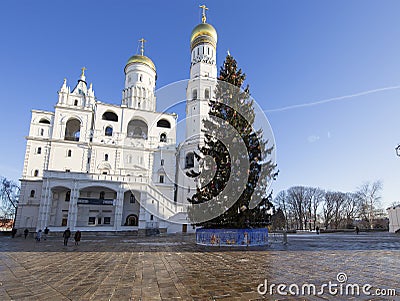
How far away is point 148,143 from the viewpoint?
38438mm

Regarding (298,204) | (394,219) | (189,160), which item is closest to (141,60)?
(189,160)

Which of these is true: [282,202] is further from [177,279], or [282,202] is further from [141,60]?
[177,279]

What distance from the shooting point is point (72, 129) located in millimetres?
41125

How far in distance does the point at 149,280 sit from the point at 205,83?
3621cm

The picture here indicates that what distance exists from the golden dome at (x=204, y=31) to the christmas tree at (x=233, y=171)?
29.4 meters

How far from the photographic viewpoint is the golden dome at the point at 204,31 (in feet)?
134

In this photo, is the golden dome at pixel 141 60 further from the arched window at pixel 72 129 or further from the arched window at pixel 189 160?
the arched window at pixel 189 160

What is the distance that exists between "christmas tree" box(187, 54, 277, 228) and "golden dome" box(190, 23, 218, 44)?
29.4 m

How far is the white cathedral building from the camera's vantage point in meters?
30.0

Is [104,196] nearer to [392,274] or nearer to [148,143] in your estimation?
[148,143]

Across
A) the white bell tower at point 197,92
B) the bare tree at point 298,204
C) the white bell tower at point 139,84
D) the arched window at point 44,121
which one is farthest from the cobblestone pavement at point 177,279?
the bare tree at point 298,204

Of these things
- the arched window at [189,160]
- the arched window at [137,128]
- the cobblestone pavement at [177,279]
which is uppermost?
the arched window at [137,128]

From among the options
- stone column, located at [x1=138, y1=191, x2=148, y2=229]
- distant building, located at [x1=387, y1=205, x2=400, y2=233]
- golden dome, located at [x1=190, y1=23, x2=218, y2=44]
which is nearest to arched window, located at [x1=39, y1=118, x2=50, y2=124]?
stone column, located at [x1=138, y1=191, x2=148, y2=229]

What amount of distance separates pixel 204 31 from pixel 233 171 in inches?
1325
